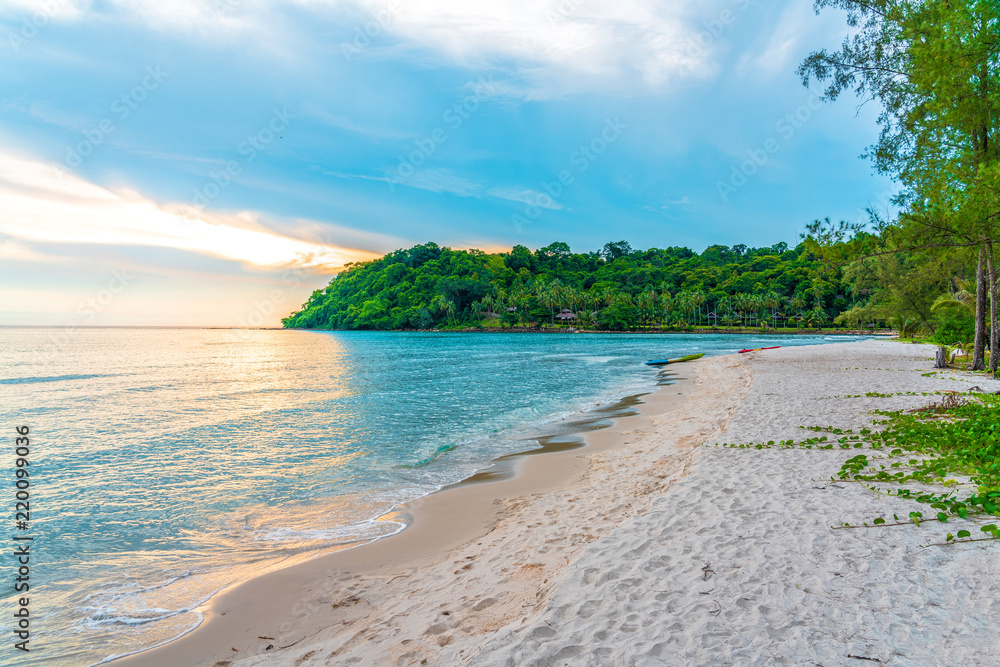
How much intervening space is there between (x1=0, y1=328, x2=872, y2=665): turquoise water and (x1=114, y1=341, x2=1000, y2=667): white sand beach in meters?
0.99

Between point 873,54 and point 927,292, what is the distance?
43.8 meters

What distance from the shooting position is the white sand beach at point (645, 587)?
343 centimetres

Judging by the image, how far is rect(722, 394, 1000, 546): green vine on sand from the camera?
5258 millimetres

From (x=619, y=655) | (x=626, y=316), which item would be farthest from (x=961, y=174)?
(x=626, y=316)

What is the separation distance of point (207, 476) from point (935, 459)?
14092mm

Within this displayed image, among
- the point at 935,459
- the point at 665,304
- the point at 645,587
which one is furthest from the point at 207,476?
the point at 665,304

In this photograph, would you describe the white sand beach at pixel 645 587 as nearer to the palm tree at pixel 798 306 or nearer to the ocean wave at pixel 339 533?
the ocean wave at pixel 339 533

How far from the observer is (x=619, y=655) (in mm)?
3336

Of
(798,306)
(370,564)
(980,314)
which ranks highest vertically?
(798,306)

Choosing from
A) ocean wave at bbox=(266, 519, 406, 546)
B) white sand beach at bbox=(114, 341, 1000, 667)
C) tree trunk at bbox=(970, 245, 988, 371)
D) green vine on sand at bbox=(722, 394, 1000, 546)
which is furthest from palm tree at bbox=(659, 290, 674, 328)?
ocean wave at bbox=(266, 519, 406, 546)

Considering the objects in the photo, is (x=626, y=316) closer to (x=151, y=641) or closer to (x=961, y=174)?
(x=961, y=174)

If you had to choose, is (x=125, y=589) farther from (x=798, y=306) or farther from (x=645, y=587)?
(x=798, y=306)

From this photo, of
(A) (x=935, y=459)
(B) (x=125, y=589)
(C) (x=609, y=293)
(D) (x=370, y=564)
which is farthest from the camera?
(C) (x=609, y=293)

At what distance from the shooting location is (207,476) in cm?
1118
